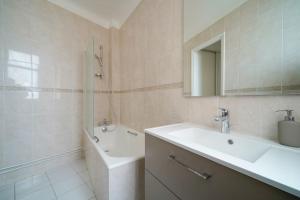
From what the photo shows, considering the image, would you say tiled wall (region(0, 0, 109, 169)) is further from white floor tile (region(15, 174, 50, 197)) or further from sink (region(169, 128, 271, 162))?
sink (region(169, 128, 271, 162))

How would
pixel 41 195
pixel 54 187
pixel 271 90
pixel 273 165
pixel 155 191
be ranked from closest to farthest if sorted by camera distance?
pixel 273 165, pixel 271 90, pixel 155 191, pixel 41 195, pixel 54 187

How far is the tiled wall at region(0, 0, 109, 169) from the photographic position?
1520 mm

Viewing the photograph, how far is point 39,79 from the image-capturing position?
172 cm

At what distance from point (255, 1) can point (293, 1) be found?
0.18 meters

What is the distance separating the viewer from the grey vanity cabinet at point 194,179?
39cm

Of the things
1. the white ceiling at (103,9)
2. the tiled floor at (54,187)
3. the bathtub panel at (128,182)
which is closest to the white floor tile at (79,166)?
the tiled floor at (54,187)

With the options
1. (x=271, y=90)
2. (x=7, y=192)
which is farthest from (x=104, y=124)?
(x=271, y=90)

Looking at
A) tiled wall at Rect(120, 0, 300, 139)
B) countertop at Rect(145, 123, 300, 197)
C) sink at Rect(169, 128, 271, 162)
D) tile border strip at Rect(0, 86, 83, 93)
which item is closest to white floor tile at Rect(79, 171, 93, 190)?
tiled wall at Rect(120, 0, 300, 139)

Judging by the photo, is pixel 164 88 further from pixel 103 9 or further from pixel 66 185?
pixel 103 9

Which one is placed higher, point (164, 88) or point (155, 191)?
point (164, 88)

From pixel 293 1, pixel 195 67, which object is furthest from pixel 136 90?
pixel 293 1

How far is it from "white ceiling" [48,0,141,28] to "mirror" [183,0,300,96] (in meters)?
1.26

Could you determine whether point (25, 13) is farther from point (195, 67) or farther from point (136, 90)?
point (195, 67)

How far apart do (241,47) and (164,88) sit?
2.60 ft
